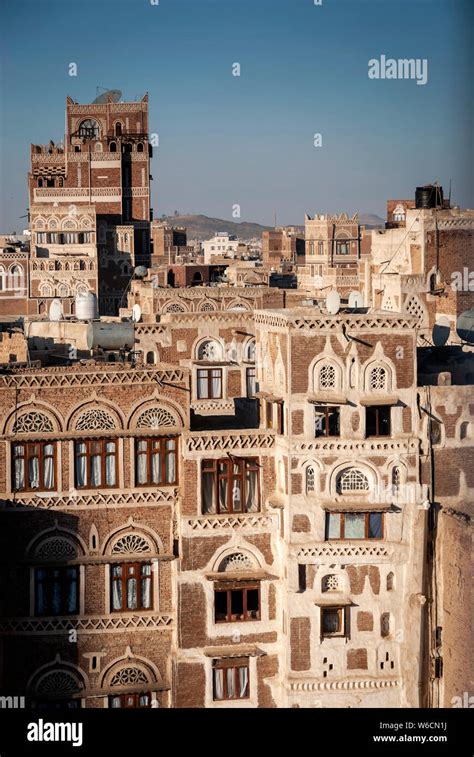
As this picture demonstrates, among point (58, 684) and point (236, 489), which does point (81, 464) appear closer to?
point (236, 489)

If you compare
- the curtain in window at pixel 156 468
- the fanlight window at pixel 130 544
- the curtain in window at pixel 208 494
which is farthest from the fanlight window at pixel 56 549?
the curtain in window at pixel 208 494

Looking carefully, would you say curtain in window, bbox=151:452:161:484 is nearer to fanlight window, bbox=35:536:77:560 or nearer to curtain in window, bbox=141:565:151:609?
curtain in window, bbox=141:565:151:609

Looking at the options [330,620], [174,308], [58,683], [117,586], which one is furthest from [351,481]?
[174,308]

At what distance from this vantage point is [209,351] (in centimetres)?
3038

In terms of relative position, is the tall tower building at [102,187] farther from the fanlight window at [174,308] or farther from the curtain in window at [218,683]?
the curtain in window at [218,683]

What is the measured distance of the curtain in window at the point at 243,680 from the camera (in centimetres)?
2372

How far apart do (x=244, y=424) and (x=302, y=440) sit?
3839 millimetres

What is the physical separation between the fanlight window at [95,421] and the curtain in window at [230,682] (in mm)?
4303

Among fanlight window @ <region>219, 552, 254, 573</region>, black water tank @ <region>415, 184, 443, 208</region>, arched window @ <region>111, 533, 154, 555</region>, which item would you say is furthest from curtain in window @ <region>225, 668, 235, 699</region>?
black water tank @ <region>415, 184, 443, 208</region>

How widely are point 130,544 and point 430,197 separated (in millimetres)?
19753

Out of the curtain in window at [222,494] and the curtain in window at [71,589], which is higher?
the curtain in window at [222,494]

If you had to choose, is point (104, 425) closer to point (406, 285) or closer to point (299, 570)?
point (299, 570)

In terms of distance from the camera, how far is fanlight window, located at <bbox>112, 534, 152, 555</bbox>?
938 inches
